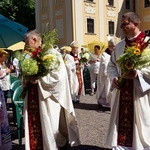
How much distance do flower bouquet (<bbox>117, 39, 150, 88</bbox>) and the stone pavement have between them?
1.74 meters

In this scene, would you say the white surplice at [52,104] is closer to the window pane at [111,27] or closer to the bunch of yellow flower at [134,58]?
the bunch of yellow flower at [134,58]

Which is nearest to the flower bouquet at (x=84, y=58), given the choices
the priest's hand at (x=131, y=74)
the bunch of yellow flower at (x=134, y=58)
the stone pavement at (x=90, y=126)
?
the stone pavement at (x=90, y=126)

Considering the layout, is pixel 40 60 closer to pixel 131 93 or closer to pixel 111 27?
pixel 131 93

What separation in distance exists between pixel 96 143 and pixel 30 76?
186 cm

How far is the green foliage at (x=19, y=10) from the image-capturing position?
109 feet

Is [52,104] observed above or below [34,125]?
above

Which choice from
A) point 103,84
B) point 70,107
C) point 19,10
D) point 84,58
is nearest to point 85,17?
point 19,10

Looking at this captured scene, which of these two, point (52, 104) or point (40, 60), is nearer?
point (40, 60)

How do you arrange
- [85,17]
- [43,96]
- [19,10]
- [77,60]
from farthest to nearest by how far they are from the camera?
[19,10], [85,17], [77,60], [43,96]

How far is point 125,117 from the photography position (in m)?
4.08

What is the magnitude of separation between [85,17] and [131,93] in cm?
2310

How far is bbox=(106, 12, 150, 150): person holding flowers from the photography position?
3.74 metres

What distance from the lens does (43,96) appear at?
4184mm

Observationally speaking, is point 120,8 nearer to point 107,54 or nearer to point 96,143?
point 107,54
